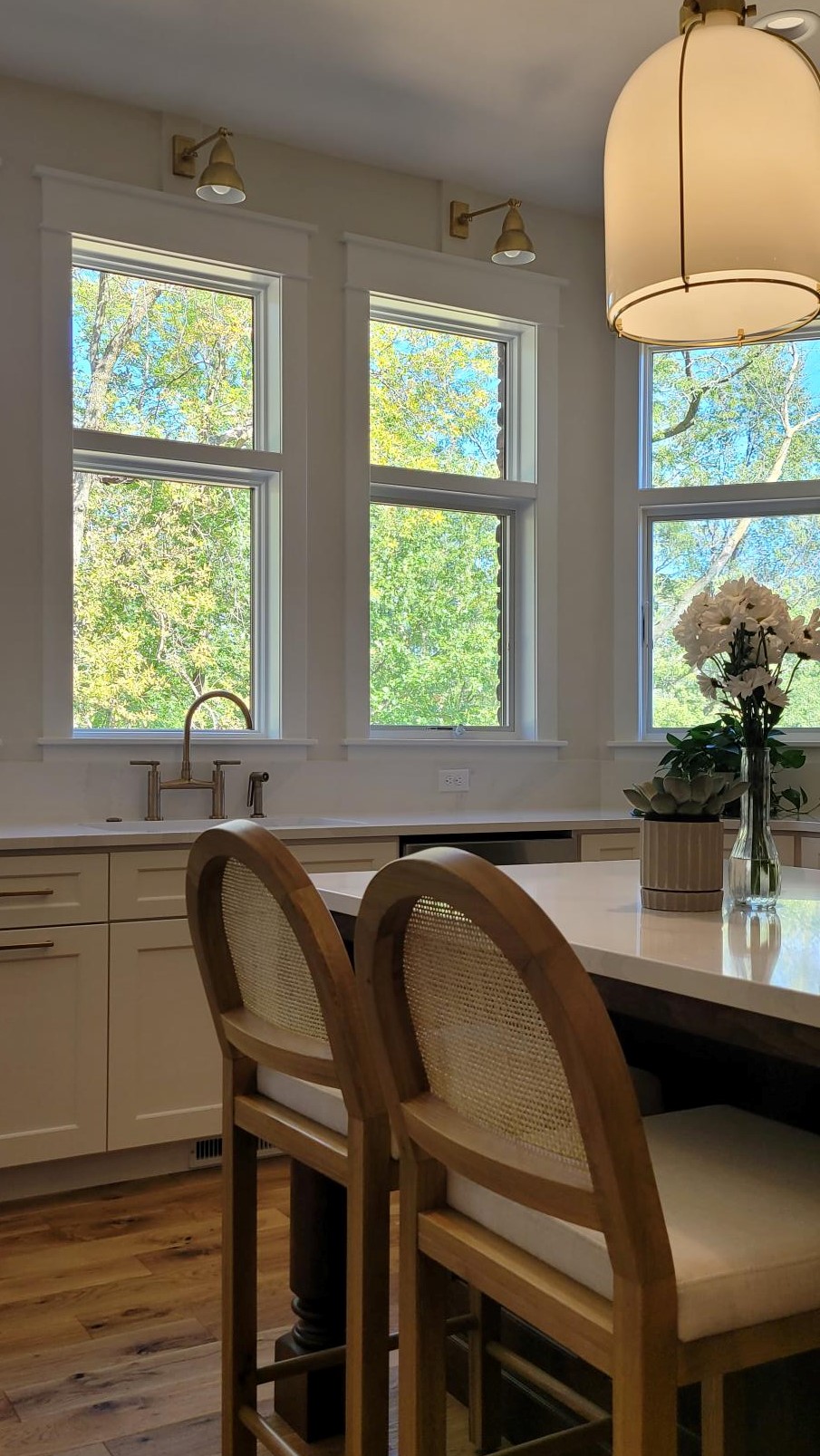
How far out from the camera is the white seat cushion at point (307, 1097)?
1627 millimetres

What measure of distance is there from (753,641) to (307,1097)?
870 millimetres

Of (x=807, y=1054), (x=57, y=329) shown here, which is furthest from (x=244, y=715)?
(x=807, y=1054)

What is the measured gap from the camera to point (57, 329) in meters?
3.90

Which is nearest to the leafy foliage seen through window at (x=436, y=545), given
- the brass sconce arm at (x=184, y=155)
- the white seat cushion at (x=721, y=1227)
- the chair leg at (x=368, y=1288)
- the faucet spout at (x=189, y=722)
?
the faucet spout at (x=189, y=722)

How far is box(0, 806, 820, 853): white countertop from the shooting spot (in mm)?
3258

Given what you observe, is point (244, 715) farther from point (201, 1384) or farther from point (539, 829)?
point (201, 1384)

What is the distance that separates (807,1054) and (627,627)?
3.75 meters

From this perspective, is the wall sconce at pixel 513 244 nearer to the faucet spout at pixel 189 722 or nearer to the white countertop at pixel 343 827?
the faucet spout at pixel 189 722

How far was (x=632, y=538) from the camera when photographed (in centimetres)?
489

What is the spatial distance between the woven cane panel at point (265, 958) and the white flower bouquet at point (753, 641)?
705mm

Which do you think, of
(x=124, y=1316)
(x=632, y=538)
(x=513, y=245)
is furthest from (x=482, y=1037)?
(x=632, y=538)

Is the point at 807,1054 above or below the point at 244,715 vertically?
below

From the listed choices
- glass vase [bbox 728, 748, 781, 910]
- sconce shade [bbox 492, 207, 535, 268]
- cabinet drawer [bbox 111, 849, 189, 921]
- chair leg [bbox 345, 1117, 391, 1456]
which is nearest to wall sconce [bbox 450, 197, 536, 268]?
sconce shade [bbox 492, 207, 535, 268]

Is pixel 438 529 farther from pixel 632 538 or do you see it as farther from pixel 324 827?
pixel 324 827
